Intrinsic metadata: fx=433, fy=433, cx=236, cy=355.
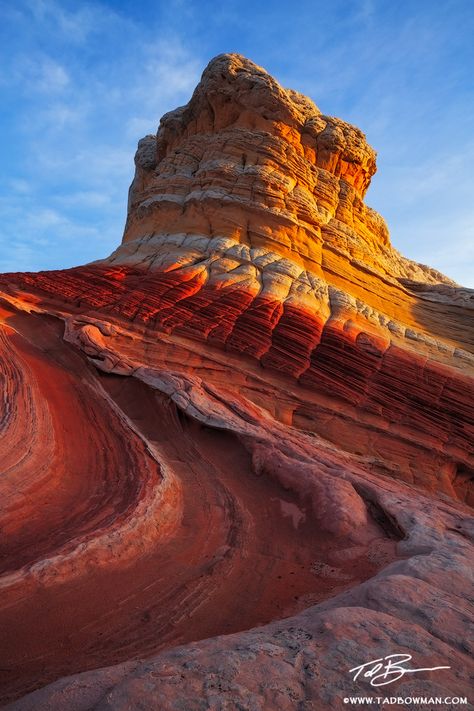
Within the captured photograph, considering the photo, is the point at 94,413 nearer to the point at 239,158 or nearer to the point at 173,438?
the point at 173,438

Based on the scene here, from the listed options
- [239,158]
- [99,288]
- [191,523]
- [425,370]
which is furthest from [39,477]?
[239,158]

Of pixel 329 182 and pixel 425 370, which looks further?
pixel 329 182

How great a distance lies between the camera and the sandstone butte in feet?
10.6

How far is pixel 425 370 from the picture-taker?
565 inches

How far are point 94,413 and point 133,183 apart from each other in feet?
79.3
